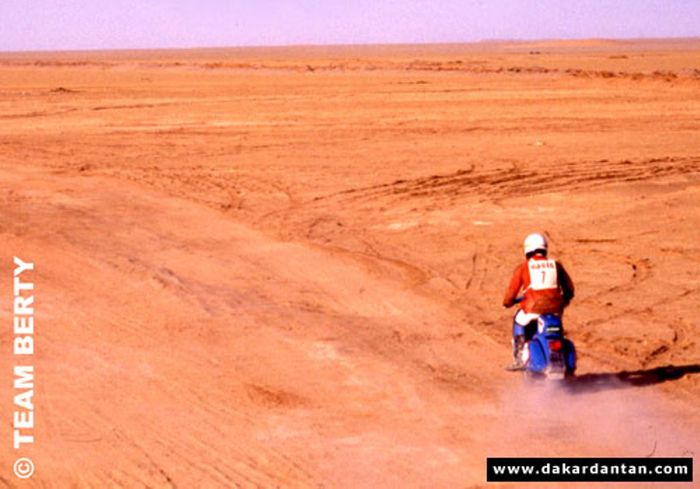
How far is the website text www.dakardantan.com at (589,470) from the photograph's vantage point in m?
7.14

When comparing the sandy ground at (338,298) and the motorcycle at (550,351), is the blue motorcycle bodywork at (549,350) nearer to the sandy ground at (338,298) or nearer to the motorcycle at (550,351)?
the motorcycle at (550,351)

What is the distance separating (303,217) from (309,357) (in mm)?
6672

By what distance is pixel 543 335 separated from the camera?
27.1 ft

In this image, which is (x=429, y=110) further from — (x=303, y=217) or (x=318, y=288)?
(x=318, y=288)

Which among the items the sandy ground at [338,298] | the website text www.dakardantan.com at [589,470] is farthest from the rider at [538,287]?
the website text www.dakardantan.com at [589,470]

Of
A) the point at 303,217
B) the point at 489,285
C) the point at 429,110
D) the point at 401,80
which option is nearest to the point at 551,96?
the point at 429,110

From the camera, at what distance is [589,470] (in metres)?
7.27

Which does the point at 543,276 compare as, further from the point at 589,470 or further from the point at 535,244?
the point at 589,470

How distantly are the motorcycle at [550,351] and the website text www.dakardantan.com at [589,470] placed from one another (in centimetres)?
102

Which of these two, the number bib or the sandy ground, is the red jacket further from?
the sandy ground

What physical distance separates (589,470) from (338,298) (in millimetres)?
4765

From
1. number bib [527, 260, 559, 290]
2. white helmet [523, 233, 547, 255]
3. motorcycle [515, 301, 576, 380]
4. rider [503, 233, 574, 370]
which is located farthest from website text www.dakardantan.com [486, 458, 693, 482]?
white helmet [523, 233, 547, 255]

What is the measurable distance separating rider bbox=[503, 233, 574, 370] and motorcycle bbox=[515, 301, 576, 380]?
0.32 feet

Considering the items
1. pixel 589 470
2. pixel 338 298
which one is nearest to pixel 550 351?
pixel 589 470
